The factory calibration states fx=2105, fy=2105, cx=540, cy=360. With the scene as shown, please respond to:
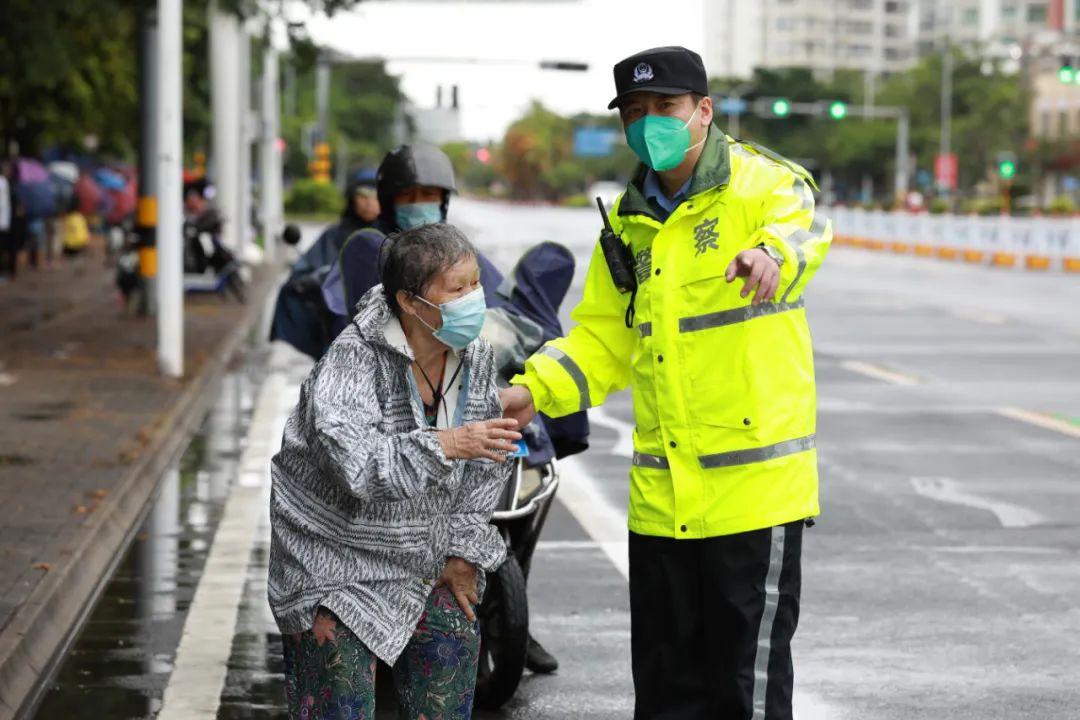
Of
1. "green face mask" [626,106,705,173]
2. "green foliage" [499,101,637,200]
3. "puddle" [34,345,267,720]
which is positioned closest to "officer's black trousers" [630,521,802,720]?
"green face mask" [626,106,705,173]

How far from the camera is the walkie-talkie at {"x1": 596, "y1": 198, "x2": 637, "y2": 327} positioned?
4.91 metres

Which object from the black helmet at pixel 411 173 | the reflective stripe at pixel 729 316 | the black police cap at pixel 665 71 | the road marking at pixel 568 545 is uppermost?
the black police cap at pixel 665 71

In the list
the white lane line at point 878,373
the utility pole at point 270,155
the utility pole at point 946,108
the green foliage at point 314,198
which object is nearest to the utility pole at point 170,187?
the white lane line at point 878,373

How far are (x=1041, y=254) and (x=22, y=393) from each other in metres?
30.8

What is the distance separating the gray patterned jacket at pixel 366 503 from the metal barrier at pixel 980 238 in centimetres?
3764

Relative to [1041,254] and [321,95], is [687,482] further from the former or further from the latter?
[321,95]

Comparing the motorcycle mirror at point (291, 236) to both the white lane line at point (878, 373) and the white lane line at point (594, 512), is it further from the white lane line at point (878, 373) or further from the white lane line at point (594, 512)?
the white lane line at point (878, 373)

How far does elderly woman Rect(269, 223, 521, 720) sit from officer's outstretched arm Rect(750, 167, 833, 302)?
69 cm

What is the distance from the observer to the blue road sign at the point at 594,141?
159125 mm

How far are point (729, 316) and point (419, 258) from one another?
77 cm

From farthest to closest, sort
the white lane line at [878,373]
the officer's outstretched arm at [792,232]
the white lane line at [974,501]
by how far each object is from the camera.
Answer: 1. the white lane line at [878,373]
2. the white lane line at [974,501]
3. the officer's outstretched arm at [792,232]

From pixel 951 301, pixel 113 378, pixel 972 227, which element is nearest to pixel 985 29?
pixel 972 227

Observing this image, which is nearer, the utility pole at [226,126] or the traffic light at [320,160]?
the utility pole at [226,126]

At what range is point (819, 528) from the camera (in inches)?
393
